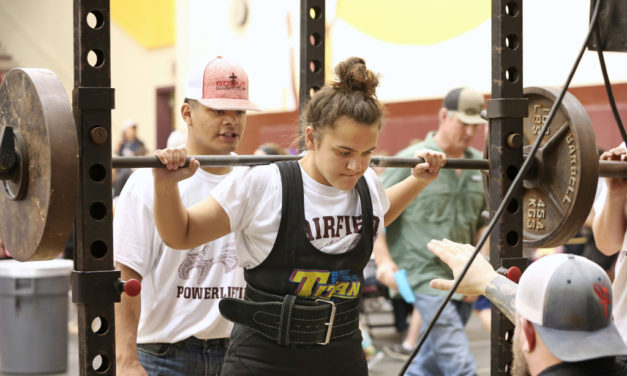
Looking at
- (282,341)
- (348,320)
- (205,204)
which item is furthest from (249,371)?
(205,204)

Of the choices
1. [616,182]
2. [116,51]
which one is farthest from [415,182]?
[116,51]

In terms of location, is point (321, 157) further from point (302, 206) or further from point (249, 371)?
point (249, 371)

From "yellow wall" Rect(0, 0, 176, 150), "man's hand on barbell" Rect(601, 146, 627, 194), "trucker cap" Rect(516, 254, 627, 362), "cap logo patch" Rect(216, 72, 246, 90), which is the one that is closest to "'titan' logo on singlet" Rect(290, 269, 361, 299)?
"trucker cap" Rect(516, 254, 627, 362)

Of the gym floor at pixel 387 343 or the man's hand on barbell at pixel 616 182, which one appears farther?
the gym floor at pixel 387 343

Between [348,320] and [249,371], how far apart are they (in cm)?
32

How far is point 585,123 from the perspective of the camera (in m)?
2.62

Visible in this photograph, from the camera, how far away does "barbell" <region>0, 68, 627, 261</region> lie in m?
1.96

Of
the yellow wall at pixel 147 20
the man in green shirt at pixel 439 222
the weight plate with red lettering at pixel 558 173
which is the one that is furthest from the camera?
the yellow wall at pixel 147 20

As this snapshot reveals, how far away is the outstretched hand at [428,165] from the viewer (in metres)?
2.65

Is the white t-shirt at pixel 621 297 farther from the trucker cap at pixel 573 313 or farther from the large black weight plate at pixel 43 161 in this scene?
the large black weight plate at pixel 43 161

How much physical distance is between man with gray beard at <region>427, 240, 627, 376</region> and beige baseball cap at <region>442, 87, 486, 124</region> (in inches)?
127

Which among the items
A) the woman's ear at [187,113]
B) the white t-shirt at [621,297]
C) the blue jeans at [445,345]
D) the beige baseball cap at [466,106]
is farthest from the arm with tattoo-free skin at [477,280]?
the beige baseball cap at [466,106]

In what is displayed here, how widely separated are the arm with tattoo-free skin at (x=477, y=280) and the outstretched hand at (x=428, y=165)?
30 centimetres

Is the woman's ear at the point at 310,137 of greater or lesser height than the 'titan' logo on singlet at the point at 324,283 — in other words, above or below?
above
